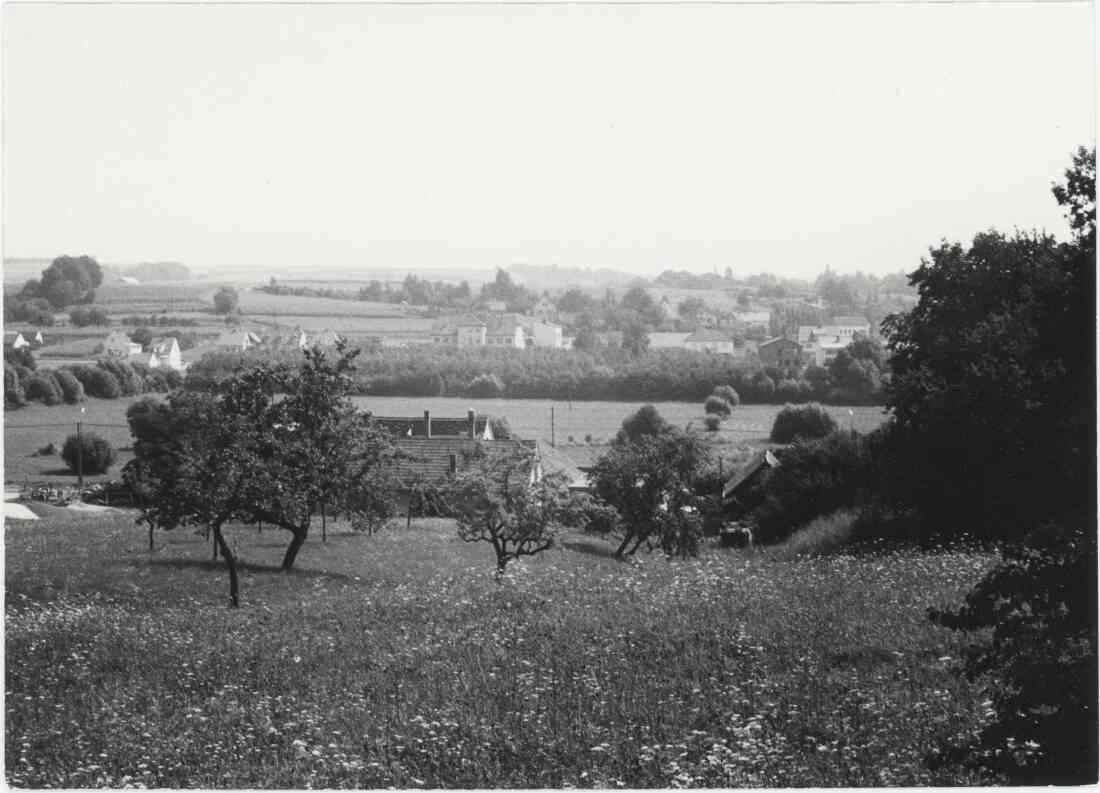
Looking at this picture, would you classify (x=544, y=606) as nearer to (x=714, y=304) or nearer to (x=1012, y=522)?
(x=1012, y=522)

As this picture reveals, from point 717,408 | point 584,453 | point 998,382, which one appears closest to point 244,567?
point 584,453

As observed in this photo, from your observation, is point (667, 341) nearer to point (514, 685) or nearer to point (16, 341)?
point (16, 341)

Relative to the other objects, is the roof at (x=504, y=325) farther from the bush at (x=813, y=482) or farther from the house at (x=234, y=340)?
the bush at (x=813, y=482)

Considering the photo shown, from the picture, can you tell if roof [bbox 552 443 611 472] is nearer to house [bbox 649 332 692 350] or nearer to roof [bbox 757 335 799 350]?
house [bbox 649 332 692 350]

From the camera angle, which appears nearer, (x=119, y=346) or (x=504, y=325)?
(x=119, y=346)

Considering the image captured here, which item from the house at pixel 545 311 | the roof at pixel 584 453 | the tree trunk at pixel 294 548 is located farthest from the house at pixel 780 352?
the tree trunk at pixel 294 548

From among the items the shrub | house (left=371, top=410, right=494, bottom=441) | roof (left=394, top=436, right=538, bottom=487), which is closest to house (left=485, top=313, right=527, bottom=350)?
house (left=371, top=410, right=494, bottom=441)
